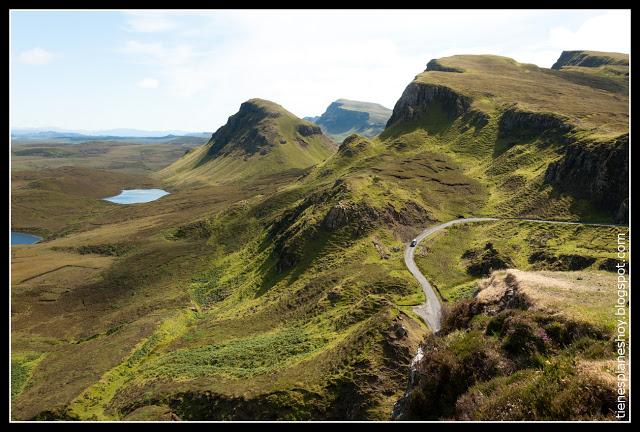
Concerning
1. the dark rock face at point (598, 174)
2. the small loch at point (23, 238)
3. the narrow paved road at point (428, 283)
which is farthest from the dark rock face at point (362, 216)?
the small loch at point (23, 238)

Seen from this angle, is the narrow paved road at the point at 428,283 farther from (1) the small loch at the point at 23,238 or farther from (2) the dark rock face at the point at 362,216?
(1) the small loch at the point at 23,238

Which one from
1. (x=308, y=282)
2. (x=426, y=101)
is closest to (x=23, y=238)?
(x=308, y=282)

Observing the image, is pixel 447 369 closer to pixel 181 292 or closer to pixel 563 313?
pixel 563 313

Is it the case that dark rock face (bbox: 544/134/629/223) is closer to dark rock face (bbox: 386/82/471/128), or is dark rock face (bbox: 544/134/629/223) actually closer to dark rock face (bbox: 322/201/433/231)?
dark rock face (bbox: 322/201/433/231)

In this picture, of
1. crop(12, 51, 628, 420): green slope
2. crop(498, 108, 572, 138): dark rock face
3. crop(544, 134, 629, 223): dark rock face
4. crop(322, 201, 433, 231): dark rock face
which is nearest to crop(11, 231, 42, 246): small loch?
crop(12, 51, 628, 420): green slope
